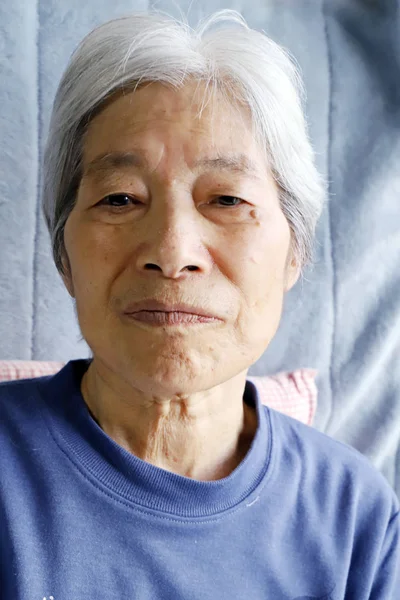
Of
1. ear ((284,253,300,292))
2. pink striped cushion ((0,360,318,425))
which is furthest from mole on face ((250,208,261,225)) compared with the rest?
pink striped cushion ((0,360,318,425))

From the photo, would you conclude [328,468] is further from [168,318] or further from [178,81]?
[178,81]

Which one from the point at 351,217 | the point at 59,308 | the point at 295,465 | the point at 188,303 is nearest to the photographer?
the point at 188,303

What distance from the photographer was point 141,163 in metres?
1.09

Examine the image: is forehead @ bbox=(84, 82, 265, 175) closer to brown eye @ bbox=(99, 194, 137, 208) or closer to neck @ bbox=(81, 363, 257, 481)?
brown eye @ bbox=(99, 194, 137, 208)

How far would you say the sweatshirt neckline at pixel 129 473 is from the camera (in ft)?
3.66

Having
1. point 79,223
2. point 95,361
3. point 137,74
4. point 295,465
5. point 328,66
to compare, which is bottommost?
point 295,465

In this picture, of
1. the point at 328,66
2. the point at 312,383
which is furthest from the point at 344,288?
the point at 328,66

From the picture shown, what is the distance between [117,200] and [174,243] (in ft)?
0.47

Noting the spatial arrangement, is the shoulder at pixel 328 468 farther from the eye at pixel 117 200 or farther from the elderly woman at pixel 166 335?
the eye at pixel 117 200

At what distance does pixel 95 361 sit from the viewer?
1.22m

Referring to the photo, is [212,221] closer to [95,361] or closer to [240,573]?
[95,361]

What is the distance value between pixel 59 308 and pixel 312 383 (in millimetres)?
583

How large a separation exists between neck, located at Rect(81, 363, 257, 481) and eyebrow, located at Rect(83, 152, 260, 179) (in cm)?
32

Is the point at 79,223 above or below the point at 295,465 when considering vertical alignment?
above
